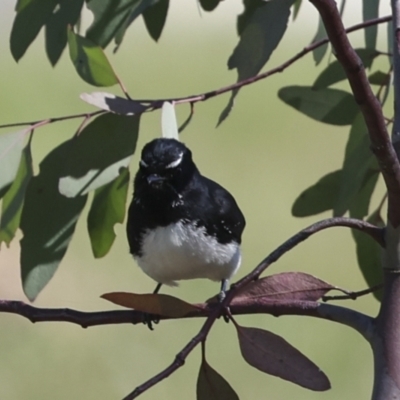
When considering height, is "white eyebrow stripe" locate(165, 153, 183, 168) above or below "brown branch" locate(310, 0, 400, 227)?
below

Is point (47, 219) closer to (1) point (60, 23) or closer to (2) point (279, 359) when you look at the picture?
(1) point (60, 23)

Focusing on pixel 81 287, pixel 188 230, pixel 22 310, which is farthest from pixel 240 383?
pixel 22 310

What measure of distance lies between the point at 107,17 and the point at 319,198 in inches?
18.0

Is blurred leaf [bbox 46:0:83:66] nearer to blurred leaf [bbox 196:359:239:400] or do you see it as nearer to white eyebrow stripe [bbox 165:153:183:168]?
white eyebrow stripe [bbox 165:153:183:168]

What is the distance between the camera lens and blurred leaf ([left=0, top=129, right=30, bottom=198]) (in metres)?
1.44

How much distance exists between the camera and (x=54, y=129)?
4438 millimetres

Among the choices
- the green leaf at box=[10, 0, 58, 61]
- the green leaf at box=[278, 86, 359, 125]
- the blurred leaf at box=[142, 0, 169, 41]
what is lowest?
the green leaf at box=[278, 86, 359, 125]

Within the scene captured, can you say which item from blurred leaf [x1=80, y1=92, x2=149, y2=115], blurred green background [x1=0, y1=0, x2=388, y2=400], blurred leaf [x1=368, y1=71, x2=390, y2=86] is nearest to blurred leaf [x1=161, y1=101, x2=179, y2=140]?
blurred leaf [x1=80, y1=92, x2=149, y2=115]

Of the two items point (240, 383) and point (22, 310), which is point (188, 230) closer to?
point (22, 310)

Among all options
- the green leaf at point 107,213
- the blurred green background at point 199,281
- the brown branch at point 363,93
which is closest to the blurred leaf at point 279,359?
the brown branch at point 363,93

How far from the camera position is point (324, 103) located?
1.66 metres

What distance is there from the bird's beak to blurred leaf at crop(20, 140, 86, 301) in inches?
5.4

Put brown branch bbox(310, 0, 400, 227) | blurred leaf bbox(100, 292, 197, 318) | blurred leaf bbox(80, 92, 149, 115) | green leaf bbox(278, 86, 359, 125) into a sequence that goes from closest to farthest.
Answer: brown branch bbox(310, 0, 400, 227) < blurred leaf bbox(100, 292, 197, 318) < blurred leaf bbox(80, 92, 149, 115) < green leaf bbox(278, 86, 359, 125)

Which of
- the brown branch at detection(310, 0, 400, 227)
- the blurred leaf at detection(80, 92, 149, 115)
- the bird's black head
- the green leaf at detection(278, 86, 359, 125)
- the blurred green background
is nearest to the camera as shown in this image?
the brown branch at detection(310, 0, 400, 227)
